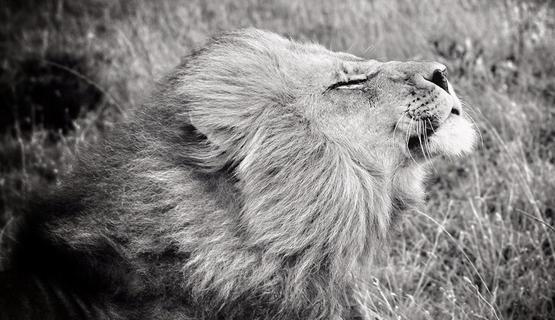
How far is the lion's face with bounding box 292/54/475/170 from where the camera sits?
289cm

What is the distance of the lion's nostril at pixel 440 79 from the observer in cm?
300

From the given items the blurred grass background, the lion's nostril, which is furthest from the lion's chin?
the blurred grass background

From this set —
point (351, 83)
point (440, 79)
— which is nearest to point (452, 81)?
point (440, 79)

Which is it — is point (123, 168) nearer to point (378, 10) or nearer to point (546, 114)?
point (546, 114)

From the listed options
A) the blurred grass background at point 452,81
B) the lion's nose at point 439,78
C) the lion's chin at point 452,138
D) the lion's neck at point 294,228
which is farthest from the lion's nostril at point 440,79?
the blurred grass background at point 452,81

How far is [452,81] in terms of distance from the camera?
5.32 metres

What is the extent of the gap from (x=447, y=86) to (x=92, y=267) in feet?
6.08

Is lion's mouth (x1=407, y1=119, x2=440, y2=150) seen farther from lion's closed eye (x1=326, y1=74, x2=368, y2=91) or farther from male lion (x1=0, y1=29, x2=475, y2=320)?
lion's closed eye (x1=326, y1=74, x2=368, y2=91)

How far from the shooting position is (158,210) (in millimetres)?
2617

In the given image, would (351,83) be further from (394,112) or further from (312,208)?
(312,208)

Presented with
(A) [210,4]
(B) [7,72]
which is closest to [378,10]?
(A) [210,4]

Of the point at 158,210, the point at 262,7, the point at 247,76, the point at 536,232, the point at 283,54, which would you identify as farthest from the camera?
the point at 262,7

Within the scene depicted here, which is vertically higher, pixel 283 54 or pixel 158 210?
pixel 283 54

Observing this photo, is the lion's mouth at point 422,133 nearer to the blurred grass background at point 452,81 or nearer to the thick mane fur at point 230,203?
the thick mane fur at point 230,203
